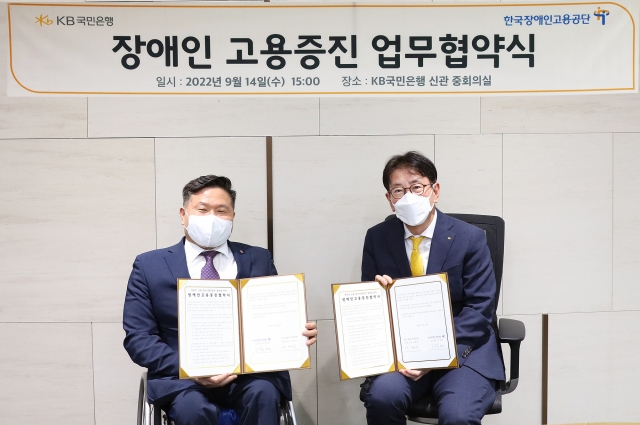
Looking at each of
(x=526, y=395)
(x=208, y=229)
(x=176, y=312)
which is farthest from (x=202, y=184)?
(x=526, y=395)

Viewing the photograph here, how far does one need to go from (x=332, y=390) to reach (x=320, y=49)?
196cm

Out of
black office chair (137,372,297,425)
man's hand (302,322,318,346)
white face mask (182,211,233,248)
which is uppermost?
white face mask (182,211,233,248)

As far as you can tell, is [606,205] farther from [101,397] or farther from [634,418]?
[101,397]

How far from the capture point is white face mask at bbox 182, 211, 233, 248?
9.12 ft

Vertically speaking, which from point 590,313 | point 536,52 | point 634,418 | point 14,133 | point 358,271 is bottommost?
point 634,418

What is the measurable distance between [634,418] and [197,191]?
290cm

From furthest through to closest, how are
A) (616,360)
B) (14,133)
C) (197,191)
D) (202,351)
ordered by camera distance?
(616,360)
(14,133)
(197,191)
(202,351)

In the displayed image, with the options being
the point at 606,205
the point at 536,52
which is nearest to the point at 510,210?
the point at 606,205

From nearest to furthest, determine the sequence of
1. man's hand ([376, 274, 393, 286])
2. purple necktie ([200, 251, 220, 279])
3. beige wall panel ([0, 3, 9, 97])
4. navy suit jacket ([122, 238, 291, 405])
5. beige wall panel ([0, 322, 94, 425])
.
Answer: navy suit jacket ([122, 238, 291, 405])
man's hand ([376, 274, 393, 286])
purple necktie ([200, 251, 220, 279])
beige wall panel ([0, 3, 9, 97])
beige wall panel ([0, 322, 94, 425])

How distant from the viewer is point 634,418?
365 cm

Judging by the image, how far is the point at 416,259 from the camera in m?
2.90

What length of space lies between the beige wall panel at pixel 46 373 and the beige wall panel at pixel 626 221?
10.1 ft

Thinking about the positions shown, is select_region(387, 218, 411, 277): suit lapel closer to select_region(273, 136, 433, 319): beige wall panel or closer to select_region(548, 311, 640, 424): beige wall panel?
select_region(273, 136, 433, 319): beige wall panel

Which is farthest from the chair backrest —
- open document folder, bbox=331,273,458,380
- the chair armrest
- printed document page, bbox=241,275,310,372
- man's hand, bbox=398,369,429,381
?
printed document page, bbox=241,275,310,372
